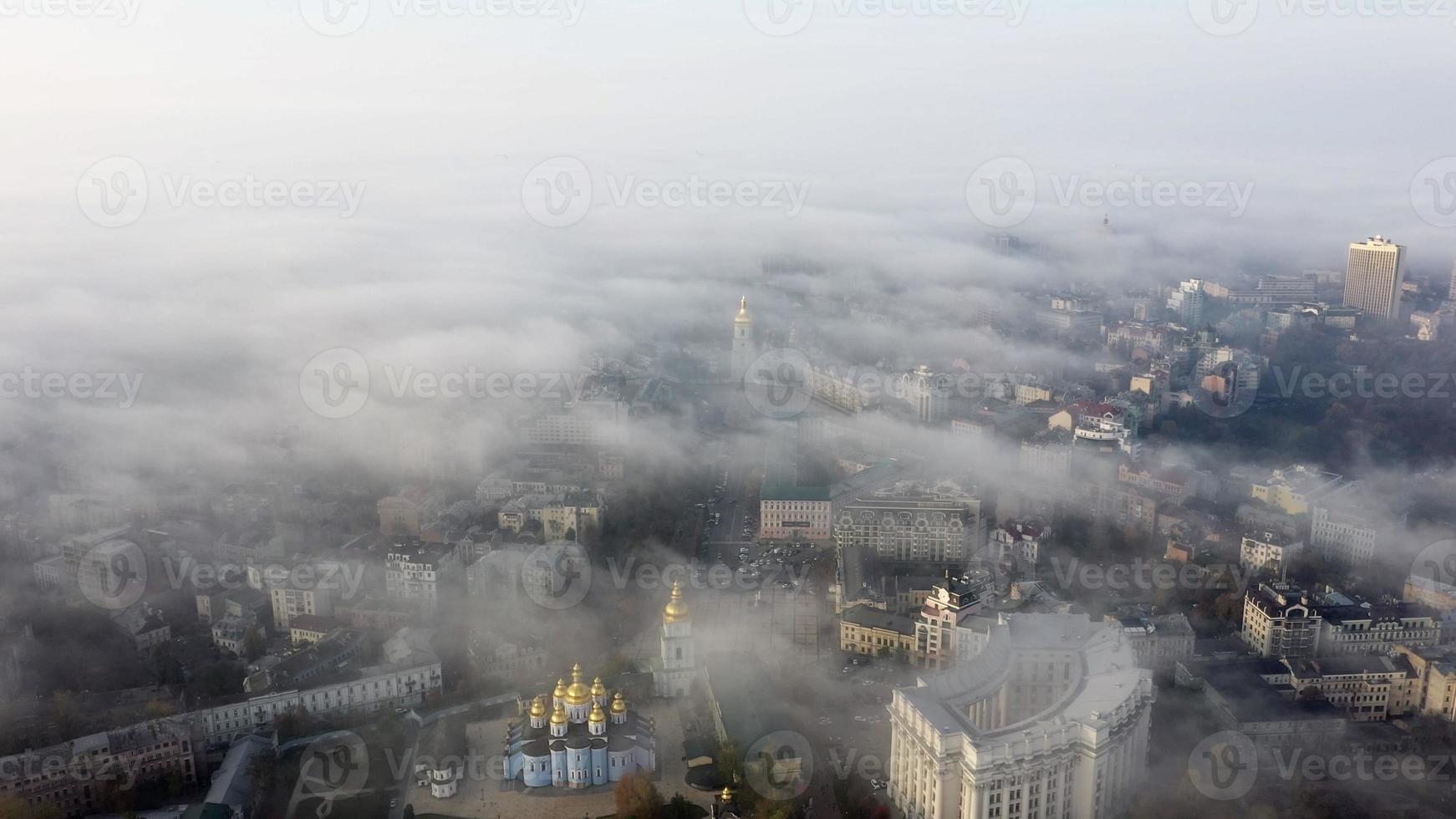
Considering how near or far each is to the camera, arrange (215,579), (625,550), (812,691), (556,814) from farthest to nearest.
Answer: (625,550) < (215,579) < (812,691) < (556,814)

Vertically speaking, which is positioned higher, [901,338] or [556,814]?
[901,338]

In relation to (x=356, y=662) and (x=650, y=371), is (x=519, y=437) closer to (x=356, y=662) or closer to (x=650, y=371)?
(x=650, y=371)

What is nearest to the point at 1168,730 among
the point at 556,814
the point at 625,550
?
the point at 556,814
